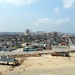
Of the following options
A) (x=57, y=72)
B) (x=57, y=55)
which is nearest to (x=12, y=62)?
(x=57, y=72)

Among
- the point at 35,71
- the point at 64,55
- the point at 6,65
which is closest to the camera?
the point at 35,71

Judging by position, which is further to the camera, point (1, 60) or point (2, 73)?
point (1, 60)

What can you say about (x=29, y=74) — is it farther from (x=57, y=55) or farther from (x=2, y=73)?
(x=57, y=55)

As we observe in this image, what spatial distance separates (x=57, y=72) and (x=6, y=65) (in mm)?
8882

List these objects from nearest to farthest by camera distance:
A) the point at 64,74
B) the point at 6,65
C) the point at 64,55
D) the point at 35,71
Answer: the point at 64,74
the point at 35,71
the point at 6,65
the point at 64,55

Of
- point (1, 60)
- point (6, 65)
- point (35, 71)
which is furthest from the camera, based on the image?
point (1, 60)

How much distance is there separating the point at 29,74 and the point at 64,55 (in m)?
18.8

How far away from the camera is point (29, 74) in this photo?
24.2 metres

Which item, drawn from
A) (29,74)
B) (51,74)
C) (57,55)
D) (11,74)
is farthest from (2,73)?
(57,55)

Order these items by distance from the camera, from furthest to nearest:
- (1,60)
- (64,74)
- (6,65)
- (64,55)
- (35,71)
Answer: (64,55), (1,60), (6,65), (35,71), (64,74)

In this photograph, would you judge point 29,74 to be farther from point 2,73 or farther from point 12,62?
point 12,62

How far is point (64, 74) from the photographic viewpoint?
78.5 feet

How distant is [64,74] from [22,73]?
486 cm

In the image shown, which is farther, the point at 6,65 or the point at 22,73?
the point at 6,65
